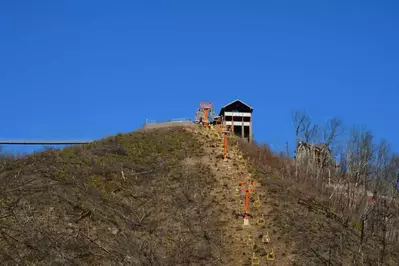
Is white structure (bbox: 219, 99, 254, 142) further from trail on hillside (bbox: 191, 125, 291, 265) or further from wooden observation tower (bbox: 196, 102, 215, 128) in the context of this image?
trail on hillside (bbox: 191, 125, 291, 265)

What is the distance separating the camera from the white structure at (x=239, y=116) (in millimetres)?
60594

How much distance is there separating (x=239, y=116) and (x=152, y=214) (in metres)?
29.1

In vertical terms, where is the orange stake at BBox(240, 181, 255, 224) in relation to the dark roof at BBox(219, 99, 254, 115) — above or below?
below

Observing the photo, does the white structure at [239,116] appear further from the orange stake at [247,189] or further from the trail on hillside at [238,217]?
the orange stake at [247,189]

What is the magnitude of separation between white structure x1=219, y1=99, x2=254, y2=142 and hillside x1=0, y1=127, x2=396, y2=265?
51.3ft

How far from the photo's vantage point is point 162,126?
5688cm

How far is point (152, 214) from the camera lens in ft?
110

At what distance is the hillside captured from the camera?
27.0 m

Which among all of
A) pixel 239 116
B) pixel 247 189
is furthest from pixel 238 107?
pixel 247 189

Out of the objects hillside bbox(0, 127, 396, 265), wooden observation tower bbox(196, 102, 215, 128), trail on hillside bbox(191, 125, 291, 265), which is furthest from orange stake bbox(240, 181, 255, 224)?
wooden observation tower bbox(196, 102, 215, 128)

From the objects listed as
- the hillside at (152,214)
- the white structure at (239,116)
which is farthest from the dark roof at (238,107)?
the hillside at (152,214)

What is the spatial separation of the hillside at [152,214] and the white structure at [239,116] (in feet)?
51.3

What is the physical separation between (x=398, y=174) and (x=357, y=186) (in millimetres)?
7201

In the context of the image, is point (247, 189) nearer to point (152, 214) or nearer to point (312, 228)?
point (312, 228)
